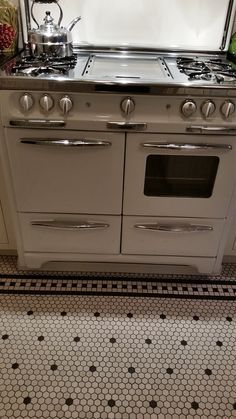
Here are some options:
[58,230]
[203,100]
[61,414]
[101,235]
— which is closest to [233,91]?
[203,100]

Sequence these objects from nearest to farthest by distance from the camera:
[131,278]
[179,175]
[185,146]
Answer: [185,146], [179,175], [131,278]

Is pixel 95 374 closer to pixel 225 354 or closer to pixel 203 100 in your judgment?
pixel 225 354

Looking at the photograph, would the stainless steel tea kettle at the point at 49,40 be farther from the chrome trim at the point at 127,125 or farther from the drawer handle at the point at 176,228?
the drawer handle at the point at 176,228

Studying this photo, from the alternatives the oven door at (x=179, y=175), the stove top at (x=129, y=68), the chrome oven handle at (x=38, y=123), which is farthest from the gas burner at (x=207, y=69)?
the chrome oven handle at (x=38, y=123)

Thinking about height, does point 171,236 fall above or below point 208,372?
above

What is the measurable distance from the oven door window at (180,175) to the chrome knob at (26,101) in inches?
19.5

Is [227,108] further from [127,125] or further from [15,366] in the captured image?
[15,366]

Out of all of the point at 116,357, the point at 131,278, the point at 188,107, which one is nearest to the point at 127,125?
the point at 188,107

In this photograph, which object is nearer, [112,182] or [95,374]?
[95,374]

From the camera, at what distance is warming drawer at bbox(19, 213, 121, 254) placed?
1.52m

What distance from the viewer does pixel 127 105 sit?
1235 mm

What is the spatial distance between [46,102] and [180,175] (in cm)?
62

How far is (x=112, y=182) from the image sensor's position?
1405 mm

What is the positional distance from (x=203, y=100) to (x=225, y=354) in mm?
1018
